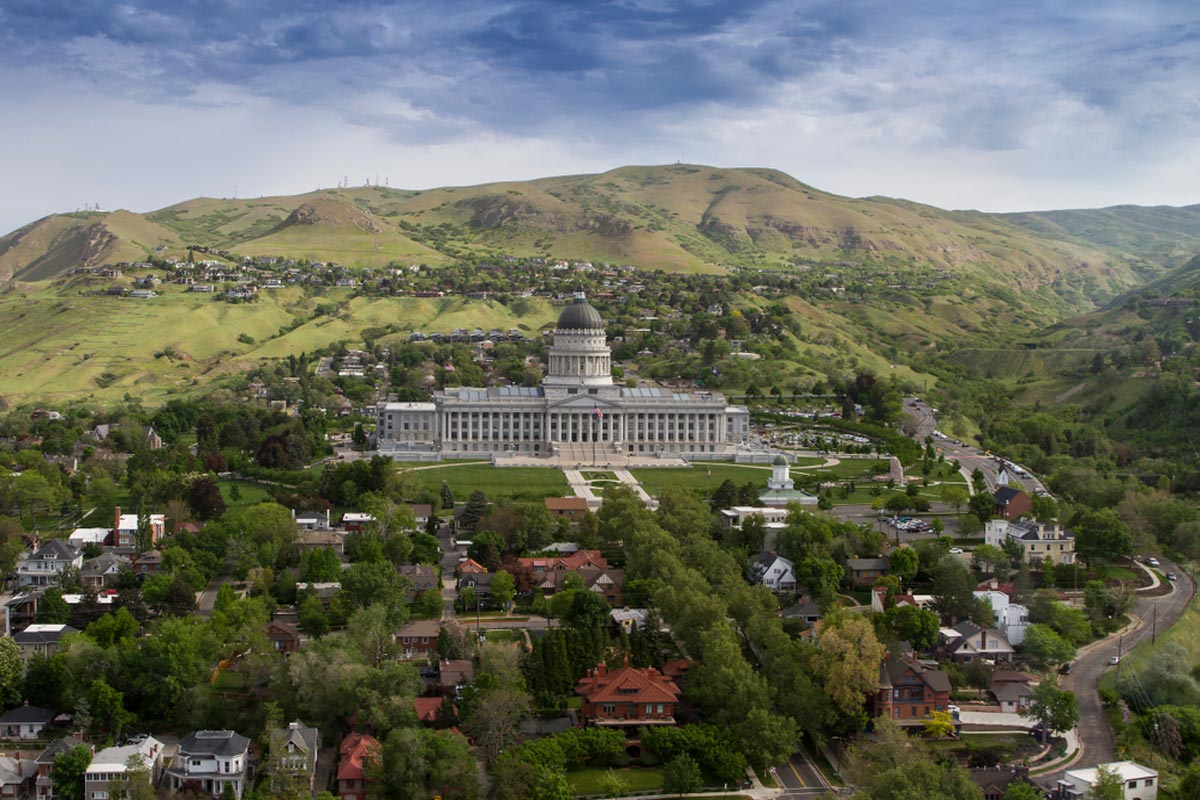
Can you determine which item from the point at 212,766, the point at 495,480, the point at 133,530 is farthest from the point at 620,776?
the point at 495,480

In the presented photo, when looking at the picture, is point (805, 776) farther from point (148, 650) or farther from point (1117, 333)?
point (1117, 333)

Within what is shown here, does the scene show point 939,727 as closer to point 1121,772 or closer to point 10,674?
point 1121,772

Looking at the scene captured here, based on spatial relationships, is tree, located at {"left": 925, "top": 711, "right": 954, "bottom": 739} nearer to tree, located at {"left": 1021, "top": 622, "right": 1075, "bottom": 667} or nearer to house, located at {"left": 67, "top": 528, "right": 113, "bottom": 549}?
tree, located at {"left": 1021, "top": 622, "right": 1075, "bottom": 667}

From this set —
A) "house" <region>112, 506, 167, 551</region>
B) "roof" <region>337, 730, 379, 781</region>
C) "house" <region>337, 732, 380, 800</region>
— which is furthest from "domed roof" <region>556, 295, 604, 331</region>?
"house" <region>337, 732, 380, 800</region>

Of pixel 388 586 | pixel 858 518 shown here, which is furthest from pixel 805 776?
pixel 858 518

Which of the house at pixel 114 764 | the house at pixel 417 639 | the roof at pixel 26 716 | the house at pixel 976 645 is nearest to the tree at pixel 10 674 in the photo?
the roof at pixel 26 716

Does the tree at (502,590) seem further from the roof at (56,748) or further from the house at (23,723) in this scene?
the roof at (56,748)

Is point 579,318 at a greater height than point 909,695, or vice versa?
point 579,318
